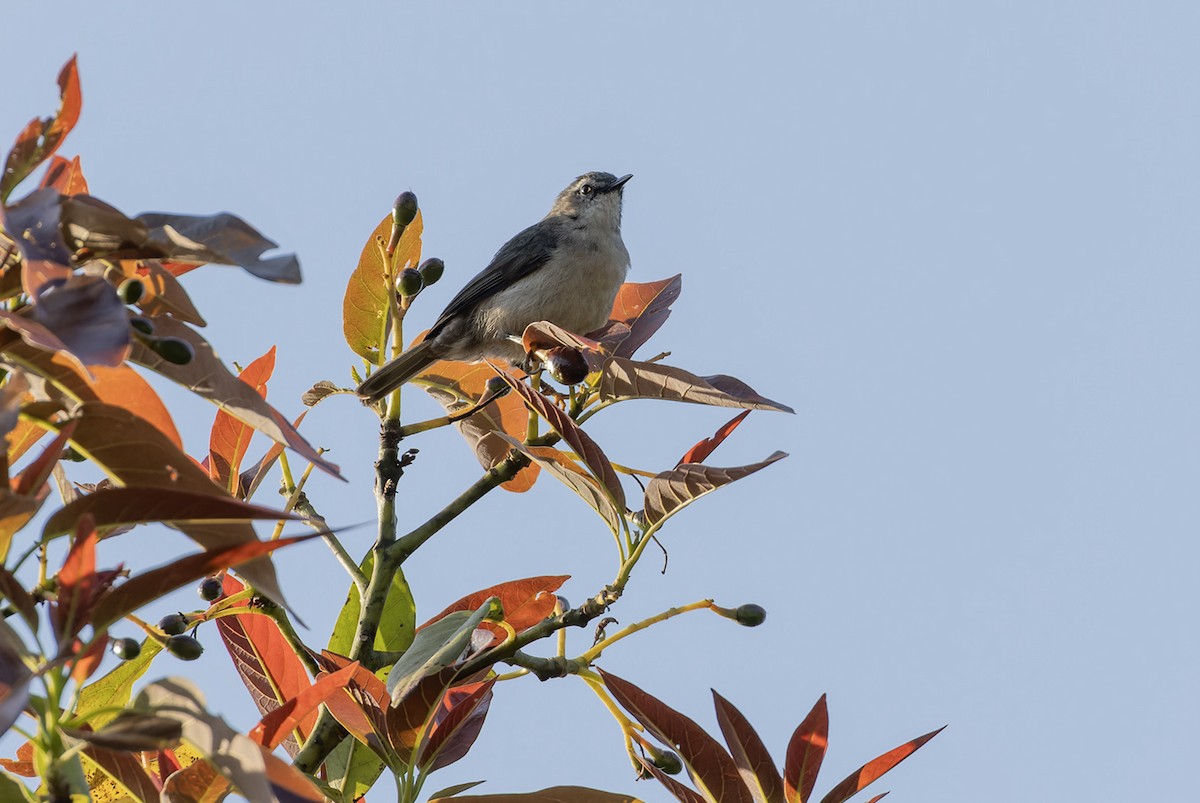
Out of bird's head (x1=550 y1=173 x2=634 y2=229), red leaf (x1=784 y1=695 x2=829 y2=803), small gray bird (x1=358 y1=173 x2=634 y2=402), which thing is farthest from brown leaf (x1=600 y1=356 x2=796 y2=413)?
bird's head (x1=550 y1=173 x2=634 y2=229)

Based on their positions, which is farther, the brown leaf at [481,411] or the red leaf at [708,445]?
the brown leaf at [481,411]

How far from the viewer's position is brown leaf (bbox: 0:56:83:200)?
205cm

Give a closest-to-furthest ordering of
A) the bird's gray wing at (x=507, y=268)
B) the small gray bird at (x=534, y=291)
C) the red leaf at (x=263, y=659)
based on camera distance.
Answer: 1. the red leaf at (x=263, y=659)
2. the small gray bird at (x=534, y=291)
3. the bird's gray wing at (x=507, y=268)

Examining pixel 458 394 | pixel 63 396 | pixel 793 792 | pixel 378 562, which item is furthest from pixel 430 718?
pixel 458 394

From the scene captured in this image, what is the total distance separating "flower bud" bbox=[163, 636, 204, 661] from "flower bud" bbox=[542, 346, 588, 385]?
1.03 m

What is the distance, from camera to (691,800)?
255 centimetres

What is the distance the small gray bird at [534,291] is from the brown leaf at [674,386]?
3802 mm

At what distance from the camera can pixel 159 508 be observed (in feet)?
5.25

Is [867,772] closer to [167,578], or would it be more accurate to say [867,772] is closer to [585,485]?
[585,485]

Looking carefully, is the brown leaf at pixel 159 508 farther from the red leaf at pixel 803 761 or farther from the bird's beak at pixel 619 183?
the bird's beak at pixel 619 183

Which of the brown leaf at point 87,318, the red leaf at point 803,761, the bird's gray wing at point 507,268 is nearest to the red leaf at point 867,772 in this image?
the red leaf at point 803,761

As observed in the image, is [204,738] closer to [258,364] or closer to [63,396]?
[63,396]

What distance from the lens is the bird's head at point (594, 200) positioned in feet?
26.6

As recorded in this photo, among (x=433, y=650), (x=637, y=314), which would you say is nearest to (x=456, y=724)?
(x=433, y=650)
